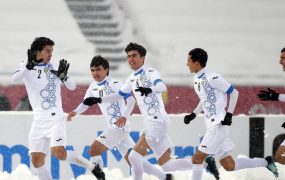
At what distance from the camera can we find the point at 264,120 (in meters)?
9.98

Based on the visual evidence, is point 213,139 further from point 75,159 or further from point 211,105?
point 75,159

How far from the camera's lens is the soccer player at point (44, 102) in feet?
25.9

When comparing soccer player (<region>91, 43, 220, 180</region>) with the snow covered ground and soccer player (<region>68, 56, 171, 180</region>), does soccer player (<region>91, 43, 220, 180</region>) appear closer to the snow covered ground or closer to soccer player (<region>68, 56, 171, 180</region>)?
soccer player (<region>68, 56, 171, 180</region>)

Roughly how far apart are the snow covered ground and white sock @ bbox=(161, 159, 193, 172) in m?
4.40

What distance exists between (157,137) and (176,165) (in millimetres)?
457

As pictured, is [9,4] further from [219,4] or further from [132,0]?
[219,4]

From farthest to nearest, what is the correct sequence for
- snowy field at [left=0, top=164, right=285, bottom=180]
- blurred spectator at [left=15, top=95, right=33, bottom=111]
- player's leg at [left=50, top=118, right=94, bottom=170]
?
blurred spectator at [left=15, top=95, right=33, bottom=111]
snowy field at [left=0, top=164, right=285, bottom=180]
player's leg at [left=50, top=118, right=94, bottom=170]

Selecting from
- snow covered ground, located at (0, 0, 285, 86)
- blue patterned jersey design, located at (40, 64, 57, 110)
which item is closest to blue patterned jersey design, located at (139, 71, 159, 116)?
blue patterned jersey design, located at (40, 64, 57, 110)

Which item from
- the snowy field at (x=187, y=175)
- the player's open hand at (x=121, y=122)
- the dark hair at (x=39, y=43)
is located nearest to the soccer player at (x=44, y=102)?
the dark hair at (x=39, y=43)

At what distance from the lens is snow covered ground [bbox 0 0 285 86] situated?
13.2m

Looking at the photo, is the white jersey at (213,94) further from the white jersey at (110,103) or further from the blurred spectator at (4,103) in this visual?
the blurred spectator at (4,103)

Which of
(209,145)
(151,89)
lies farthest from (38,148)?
(209,145)

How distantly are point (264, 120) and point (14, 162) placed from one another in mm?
3053

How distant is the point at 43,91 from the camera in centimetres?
798
